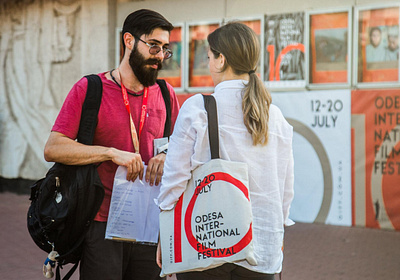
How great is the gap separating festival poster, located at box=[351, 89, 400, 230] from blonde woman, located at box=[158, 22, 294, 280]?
19.2ft

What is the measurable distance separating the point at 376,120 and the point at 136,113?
5660mm

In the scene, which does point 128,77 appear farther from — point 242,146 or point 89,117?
point 242,146

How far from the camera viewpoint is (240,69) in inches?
88.8

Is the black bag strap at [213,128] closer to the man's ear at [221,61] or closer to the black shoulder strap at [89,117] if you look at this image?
the man's ear at [221,61]

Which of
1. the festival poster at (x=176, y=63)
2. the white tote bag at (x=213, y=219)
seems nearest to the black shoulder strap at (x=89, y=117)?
the white tote bag at (x=213, y=219)

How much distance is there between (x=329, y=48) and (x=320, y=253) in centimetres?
306

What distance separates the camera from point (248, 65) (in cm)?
226

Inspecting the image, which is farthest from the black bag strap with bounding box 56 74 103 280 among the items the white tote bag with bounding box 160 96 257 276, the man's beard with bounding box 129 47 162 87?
the white tote bag with bounding box 160 96 257 276

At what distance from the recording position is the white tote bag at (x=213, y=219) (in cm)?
208

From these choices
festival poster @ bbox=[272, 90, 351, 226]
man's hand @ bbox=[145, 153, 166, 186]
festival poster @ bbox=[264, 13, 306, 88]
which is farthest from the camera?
festival poster @ bbox=[264, 13, 306, 88]

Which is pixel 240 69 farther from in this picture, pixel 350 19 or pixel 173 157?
pixel 350 19

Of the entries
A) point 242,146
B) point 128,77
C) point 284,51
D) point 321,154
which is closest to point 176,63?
point 284,51

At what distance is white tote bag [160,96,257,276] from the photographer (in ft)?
6.81

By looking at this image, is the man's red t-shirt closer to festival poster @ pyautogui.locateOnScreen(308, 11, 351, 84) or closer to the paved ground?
the paved ground
